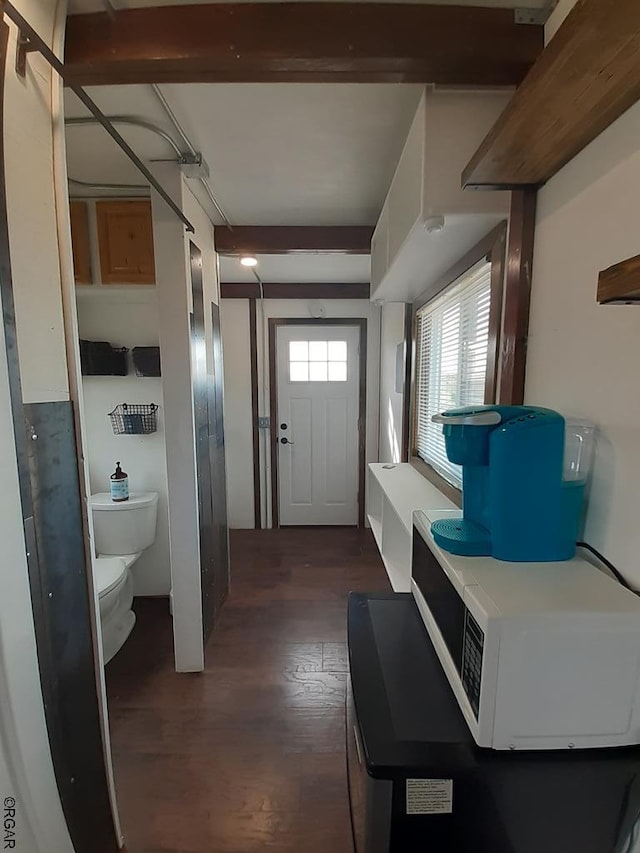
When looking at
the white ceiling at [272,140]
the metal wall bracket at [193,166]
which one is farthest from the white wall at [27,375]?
Result: the metal wall bracket at [193,166]

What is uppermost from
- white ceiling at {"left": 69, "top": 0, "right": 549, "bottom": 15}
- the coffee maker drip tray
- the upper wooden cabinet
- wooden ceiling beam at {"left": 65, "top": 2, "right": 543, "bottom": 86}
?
white ceiling at {"left": 69, "top": 0, "right": 549, "bottom": 15}

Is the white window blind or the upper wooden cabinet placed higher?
the upper wooden cabinet

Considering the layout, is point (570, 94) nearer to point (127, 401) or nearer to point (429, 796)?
point (429, 796)

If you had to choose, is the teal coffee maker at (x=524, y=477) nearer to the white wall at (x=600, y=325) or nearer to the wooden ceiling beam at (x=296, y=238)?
the white wall at (x=600, y=325)

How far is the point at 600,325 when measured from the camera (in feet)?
2.65

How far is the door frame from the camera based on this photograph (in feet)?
12.5

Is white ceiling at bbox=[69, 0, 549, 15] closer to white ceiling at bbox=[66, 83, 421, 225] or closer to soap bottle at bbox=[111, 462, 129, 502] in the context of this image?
white ceiling at bbox=[66, 83, 421, 225]

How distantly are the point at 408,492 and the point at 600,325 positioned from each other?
106 centimetres

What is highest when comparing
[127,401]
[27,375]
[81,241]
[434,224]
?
[81,241]

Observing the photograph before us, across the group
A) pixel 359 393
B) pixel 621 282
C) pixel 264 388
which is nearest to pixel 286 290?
pixel 264 388

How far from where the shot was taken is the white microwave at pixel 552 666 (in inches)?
24.9

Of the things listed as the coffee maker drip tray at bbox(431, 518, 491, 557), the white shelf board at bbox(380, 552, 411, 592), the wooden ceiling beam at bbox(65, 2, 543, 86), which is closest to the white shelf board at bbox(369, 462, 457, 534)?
the white shelf board at bbox(380, 552, 411, 592)

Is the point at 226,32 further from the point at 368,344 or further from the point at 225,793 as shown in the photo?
the point at 368,344

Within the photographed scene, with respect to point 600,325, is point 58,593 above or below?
below
